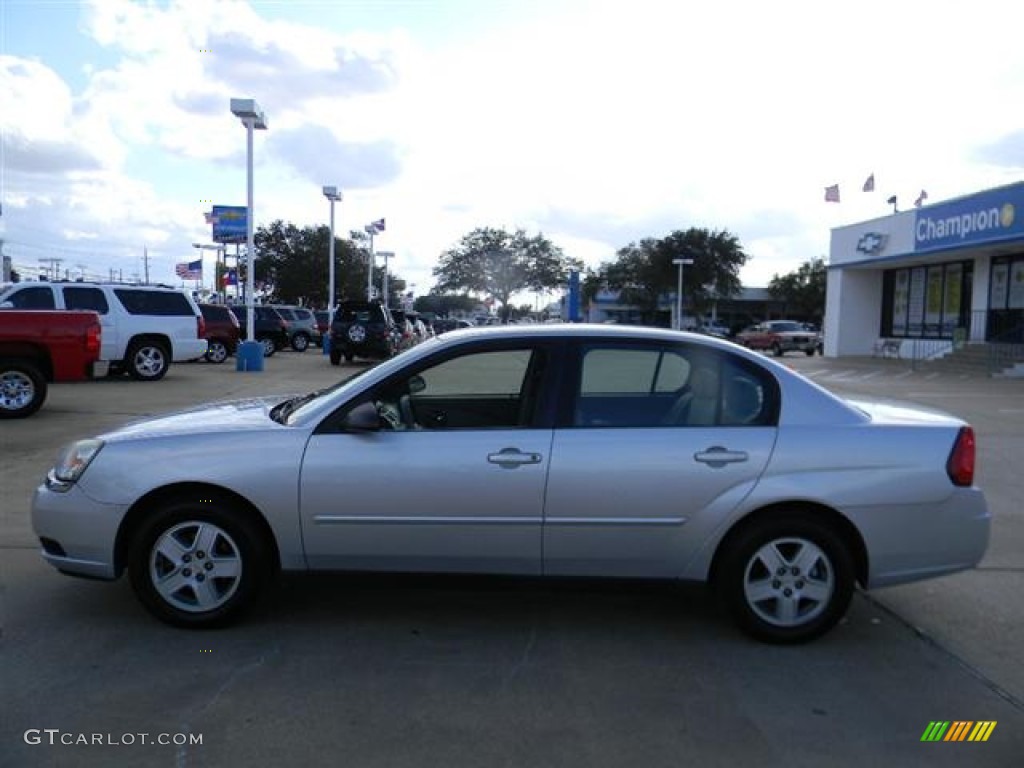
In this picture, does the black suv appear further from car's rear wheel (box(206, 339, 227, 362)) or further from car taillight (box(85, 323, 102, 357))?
car taillight (box(85, 323, 102, 357))

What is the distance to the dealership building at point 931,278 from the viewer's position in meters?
→ 26.1

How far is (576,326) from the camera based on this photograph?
15.5 feet

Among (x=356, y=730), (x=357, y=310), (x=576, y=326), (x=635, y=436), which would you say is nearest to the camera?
(x=356, y=730)

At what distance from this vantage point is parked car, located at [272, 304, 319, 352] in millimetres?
31406

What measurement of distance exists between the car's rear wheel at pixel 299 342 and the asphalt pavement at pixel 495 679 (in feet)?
89.1

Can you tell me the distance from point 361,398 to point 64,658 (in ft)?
5.91

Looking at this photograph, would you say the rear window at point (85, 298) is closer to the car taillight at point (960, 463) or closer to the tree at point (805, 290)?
the car taillight at point (960, 463)

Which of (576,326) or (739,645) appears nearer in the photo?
(739,645)

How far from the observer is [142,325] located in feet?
54.4

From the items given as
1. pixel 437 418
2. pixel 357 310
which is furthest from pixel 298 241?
pixel 437 418

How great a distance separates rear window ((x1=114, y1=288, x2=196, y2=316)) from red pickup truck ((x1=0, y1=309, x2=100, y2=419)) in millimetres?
5216

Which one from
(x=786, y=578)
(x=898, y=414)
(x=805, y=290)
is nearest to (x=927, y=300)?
(x=898, y=414)

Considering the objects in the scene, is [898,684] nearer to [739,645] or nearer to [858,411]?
[739,645]

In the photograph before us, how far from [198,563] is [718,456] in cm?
260
